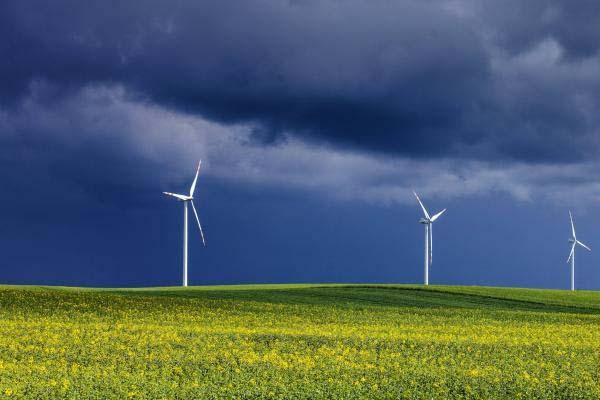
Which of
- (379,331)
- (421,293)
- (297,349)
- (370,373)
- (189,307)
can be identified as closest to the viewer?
(370,373)

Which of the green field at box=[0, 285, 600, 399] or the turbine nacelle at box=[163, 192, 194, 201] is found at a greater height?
the turbine nacelle at box=[163, 192, 194, 201]

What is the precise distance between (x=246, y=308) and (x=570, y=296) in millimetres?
45219

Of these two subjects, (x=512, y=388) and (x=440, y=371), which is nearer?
(x=512, y=388)

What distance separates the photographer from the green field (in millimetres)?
20703

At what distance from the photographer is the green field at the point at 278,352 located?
20.7 m

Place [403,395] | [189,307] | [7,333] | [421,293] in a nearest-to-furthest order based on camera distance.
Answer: [403,395], [7,333], [189,307], [421,293]

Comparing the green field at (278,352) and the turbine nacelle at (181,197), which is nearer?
the green field at (278,352)

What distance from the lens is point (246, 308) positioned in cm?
4884

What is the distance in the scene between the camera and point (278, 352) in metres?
27.5

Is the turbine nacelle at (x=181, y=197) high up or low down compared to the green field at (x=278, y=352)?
up

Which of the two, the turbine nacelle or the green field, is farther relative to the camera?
the turbine nacelle

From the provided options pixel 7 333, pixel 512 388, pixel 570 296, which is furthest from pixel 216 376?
pixel 570 296

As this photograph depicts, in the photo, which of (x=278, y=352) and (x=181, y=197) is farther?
(x=181, y=197)

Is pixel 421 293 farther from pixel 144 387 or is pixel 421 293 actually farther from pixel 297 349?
pixel 144 387
